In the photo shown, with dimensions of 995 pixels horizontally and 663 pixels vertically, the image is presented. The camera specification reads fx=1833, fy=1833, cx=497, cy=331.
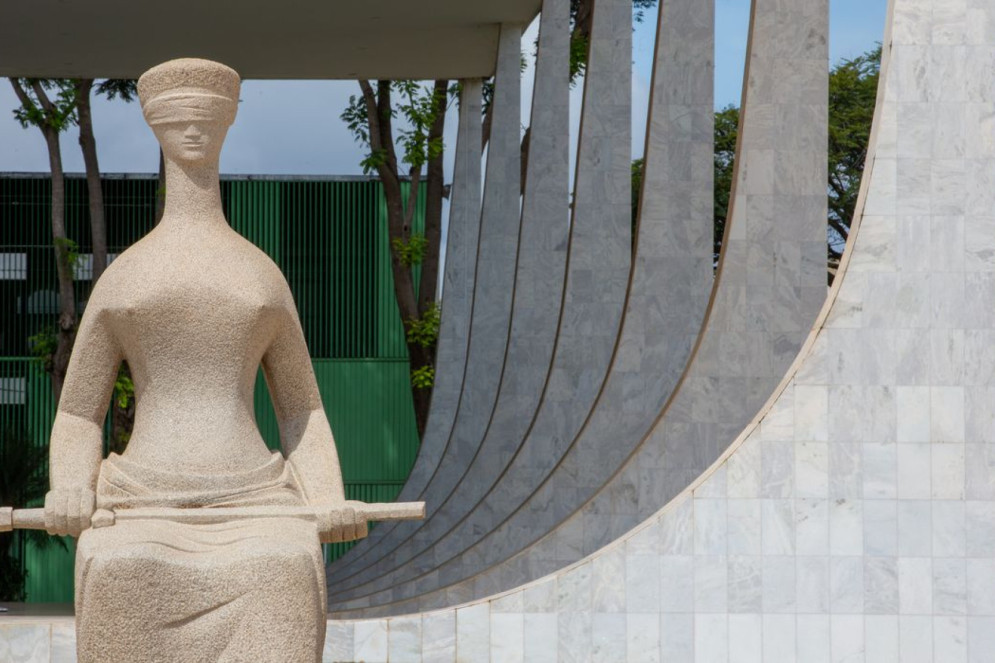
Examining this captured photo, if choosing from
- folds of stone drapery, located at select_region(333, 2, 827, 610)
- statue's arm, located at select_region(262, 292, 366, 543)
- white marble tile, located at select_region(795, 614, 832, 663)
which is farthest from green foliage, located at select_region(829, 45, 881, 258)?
statue's arm, located at select_region(262, 292, 366, 543)

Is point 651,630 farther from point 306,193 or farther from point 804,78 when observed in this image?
point 306,193

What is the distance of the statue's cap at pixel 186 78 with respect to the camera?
24.7ft

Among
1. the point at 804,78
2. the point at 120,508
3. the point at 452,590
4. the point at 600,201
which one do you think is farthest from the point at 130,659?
the point at 600,201

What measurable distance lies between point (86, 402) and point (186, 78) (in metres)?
1.41

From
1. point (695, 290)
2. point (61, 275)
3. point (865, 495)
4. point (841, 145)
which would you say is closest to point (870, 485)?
point (865, 495)

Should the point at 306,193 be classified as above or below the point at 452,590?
above

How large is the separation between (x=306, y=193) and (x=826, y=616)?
2119 centimetres

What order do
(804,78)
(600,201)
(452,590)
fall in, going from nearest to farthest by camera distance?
(804,78)
(452,590)
(600,201)

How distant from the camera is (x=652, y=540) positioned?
33.7 feet

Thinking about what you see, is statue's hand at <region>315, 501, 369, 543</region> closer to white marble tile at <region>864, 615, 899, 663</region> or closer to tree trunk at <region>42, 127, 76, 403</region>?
white marble tile at <region>864, 615, 899, 663</region>

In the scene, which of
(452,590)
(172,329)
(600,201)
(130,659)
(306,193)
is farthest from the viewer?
(306,193)

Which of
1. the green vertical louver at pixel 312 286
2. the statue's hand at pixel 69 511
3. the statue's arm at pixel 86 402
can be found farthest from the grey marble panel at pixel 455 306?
the statue's hand at pixel 69 511

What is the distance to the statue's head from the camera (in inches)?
296

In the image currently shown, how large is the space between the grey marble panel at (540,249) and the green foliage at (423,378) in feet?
20.5
